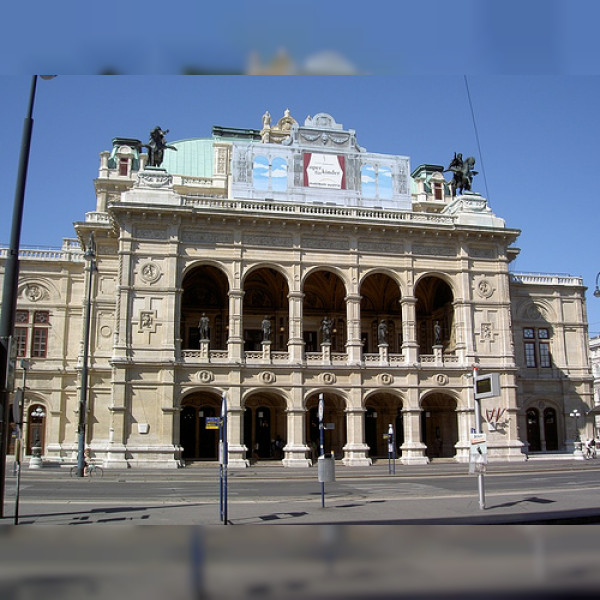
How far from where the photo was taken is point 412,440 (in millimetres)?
39375

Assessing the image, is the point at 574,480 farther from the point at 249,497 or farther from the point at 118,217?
the point at 118,217

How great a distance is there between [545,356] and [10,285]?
41.1m

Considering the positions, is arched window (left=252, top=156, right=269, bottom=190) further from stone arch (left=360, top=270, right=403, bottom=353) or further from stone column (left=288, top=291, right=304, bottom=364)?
stone arch (left=360, top=270, right=403, bottom=353)

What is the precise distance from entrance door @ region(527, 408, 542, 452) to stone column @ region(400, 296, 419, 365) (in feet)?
39.7

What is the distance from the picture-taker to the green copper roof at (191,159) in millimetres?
49906

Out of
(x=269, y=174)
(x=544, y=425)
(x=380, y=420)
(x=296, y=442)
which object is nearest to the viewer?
(x=296, y=442)

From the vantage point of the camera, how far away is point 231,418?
122ft

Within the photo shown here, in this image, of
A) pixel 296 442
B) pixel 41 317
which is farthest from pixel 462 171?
pixel 41 317

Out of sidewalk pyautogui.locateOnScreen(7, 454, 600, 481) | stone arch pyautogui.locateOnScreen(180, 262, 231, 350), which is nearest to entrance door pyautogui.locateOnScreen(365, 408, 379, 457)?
sidewalk pyautogui.locateOnScreen(7, 454, 600, 481)

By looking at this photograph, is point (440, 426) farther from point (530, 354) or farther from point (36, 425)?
point (36, 425)

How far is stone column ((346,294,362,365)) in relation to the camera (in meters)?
39.4

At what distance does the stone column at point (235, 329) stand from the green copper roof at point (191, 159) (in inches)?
572

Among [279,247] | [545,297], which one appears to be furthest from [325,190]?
[545,297]

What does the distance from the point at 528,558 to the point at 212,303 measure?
35.7 metres
